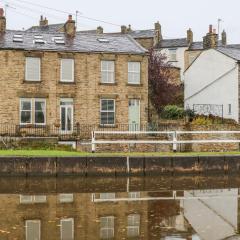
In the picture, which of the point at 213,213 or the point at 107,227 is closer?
the point at 107,227

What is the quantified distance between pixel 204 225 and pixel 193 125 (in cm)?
2390

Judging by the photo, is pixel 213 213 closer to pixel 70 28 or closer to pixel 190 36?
pixel 70 28

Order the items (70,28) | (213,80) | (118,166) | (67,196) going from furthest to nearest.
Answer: (213,80), (70,28), (118,166), (67,196)

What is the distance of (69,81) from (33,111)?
11.4 ft

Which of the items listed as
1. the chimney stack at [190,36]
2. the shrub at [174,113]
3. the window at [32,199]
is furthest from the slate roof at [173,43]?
the window at [32,199]

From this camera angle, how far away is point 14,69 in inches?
1722

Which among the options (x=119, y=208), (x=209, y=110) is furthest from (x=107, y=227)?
(x=209, y=110)

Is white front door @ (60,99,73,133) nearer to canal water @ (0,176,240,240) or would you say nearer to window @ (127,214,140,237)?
canal water @ (0,176,240,240)

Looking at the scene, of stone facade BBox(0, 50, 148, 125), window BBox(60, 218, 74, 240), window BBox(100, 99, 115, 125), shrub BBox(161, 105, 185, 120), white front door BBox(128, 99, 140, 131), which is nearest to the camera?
window BBox(60, 218, 74, 240)

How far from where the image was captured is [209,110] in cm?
5097

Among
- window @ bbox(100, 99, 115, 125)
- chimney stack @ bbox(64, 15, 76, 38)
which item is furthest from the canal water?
chimney stack @ bbox(64, 15, 76, 38)

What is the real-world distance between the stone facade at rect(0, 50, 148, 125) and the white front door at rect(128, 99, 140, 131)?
0.33 metres

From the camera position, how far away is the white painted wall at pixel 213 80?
4831cm

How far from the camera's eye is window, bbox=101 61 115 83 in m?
46.0
